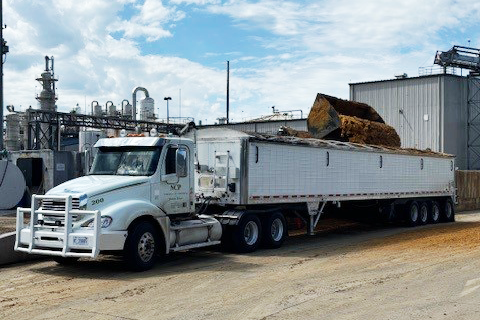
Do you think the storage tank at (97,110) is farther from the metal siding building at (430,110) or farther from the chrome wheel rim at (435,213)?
the chrome wheel rim at (435,213)

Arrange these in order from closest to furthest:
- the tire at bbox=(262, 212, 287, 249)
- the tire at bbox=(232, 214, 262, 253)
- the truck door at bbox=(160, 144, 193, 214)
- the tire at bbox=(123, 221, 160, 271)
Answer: the tire at bbox=(123, 221, 160, 271) → the truck door at bbox=(160, 144, 193, 214) → the tire at bbox=(232, 214, 262, 253) → the tire at bbox=(262, 212, 287, 249)

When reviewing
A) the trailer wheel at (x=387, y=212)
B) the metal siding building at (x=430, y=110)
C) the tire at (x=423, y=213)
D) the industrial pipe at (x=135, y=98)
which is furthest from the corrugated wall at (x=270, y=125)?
the trailer wheel at (x=387, y=212)

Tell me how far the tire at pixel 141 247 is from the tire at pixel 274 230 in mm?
4013

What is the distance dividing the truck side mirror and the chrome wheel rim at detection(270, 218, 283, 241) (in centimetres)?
348

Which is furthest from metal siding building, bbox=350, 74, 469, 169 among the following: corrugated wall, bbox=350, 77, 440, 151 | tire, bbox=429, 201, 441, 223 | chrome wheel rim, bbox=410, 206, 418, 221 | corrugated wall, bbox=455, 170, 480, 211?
chrome wheel rim, bbox=410, 206, 418, 221

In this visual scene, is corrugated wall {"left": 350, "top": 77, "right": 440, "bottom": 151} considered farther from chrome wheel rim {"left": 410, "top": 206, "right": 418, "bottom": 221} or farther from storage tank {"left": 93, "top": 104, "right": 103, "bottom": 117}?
storage tank {"left": 93, "top": 104, "right": 103, "bottom": 117}

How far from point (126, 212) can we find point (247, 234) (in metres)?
4.34

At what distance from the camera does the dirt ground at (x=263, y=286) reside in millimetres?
8578

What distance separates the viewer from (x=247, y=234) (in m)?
15.3

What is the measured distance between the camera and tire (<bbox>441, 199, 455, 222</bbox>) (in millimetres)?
25547

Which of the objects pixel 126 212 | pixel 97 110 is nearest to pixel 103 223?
pixel 126 212

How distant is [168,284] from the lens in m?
10.7

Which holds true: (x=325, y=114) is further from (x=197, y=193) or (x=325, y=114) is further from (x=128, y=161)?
(x=128, y=161)

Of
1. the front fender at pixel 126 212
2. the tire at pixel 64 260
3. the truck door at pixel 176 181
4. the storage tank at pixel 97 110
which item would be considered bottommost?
the tire at pixel 64 260
